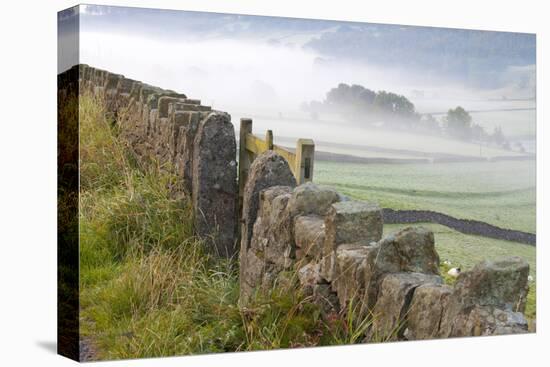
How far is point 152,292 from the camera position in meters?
7.01

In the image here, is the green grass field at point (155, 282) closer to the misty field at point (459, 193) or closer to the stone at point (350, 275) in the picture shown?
the misty field at point (459, 193)

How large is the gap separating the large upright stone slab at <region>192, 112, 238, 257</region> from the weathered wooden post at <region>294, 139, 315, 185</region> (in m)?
0.66

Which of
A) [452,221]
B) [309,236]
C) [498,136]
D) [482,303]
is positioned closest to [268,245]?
[309,236]

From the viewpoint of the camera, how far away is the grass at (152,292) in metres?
6.83

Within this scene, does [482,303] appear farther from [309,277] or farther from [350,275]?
[309,277]

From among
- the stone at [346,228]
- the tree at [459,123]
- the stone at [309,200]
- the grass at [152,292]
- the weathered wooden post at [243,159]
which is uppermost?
the tree at [459,123]

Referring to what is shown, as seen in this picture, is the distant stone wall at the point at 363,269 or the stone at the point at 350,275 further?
the stone at the point at 350,275

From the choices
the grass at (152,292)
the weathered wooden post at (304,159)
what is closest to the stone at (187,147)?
the grass at (152,292)

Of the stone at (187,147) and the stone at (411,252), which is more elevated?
the stone at (187,147)

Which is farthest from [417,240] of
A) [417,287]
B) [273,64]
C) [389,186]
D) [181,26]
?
[181,26]

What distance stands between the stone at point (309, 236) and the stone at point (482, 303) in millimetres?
1137

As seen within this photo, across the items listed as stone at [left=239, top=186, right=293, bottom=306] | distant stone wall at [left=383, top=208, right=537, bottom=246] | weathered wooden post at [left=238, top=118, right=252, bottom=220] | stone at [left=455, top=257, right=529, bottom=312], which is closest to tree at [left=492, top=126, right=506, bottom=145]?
distant stone wall at [left=383, top=208, right=537, bottom=246]

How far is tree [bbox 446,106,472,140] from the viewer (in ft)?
26.9

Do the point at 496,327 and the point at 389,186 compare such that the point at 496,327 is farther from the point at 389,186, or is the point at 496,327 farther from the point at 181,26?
the point at 181,26
